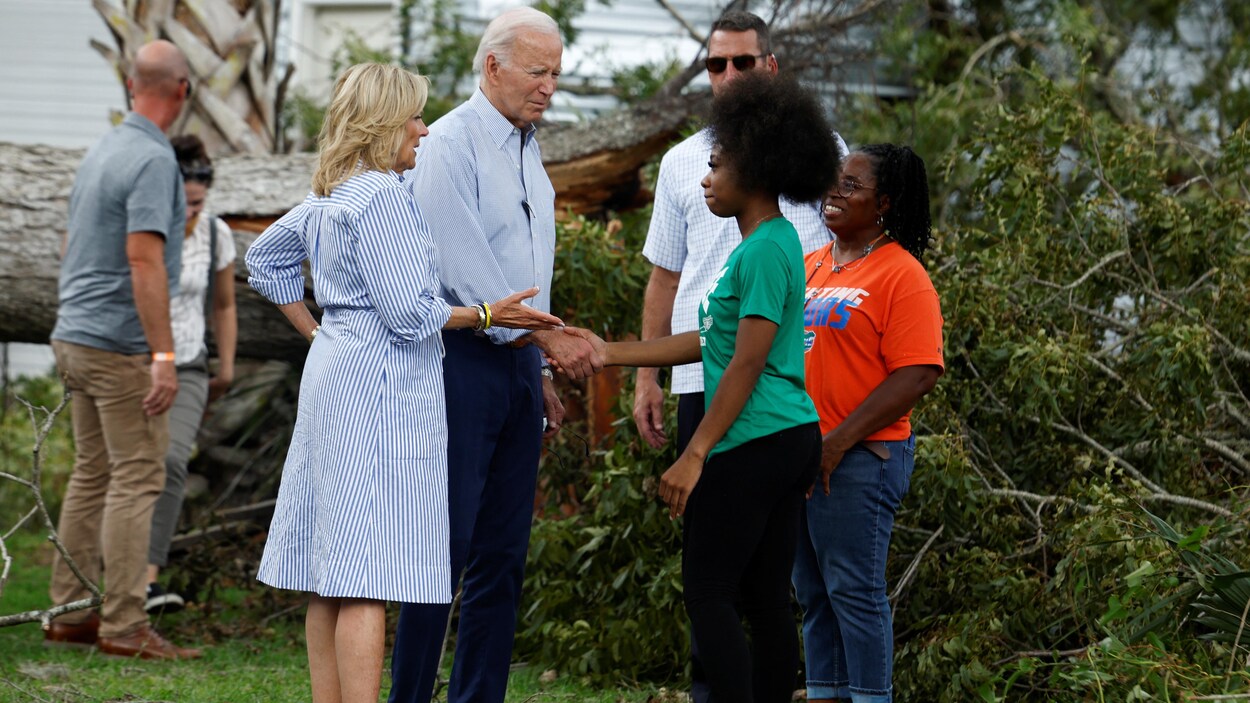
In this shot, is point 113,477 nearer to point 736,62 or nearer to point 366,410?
point 366,410

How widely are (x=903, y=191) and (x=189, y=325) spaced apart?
354 centimetres

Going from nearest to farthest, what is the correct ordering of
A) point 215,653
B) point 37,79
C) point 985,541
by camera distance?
point 985,541
point 215,653
point 37,79

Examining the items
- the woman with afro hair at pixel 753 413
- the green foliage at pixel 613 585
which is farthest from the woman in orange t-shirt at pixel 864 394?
the green foliage at pixel 613 585

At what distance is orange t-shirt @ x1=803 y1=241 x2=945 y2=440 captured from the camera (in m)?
3.86

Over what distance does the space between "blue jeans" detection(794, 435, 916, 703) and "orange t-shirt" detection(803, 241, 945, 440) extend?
12 centimetres

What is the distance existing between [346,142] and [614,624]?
2275 mm

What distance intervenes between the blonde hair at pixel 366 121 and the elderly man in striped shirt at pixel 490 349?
22cm

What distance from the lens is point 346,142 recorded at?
3.59m

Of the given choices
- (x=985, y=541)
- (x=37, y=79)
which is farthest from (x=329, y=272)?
(x=37, y=79)

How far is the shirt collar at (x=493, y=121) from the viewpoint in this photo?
13.0 ft

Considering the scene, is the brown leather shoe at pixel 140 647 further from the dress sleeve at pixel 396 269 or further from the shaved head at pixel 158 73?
the dress sleeve at pixel 396 269

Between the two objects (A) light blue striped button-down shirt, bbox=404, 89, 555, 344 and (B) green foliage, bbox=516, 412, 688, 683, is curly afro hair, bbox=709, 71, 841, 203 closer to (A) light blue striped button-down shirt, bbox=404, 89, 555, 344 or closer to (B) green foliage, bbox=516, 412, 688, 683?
(A) light blue striped button-down shirt, bbox=404, 89, 555, 344

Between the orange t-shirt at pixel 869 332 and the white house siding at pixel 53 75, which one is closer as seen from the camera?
the orange t-shirt at pixel 869 332

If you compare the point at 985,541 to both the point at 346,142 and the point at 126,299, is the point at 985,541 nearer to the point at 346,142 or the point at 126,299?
the point at 346,142
